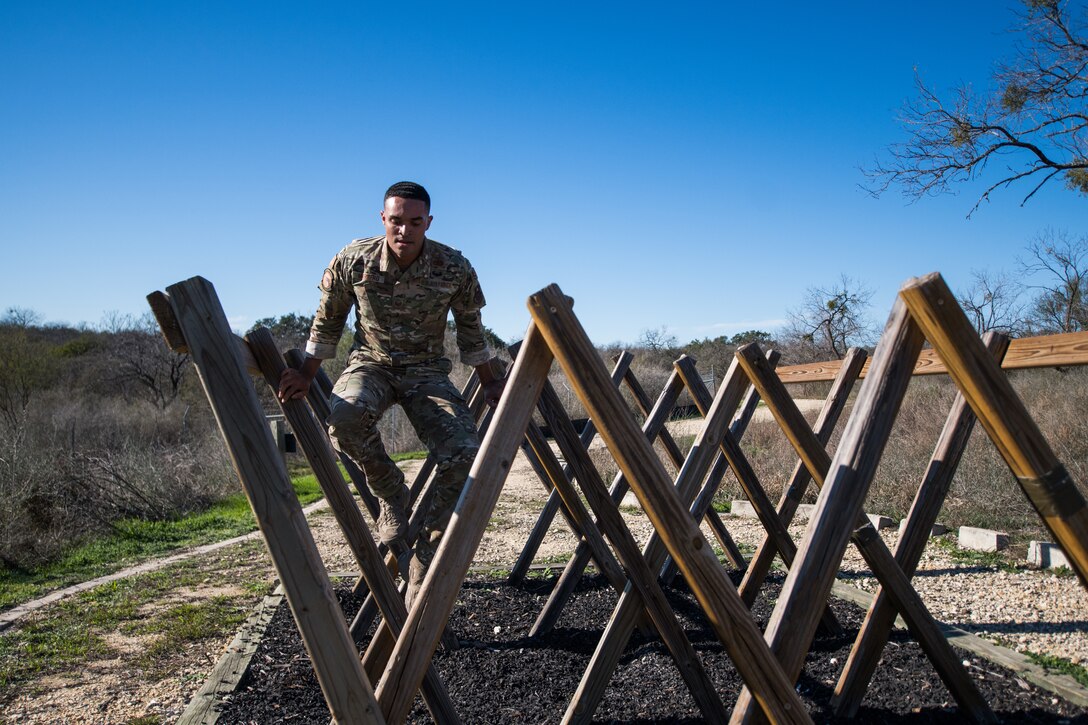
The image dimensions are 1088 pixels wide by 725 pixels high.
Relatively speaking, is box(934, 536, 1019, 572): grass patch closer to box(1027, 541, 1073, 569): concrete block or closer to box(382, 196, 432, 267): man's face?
box(1027, 541, 1073, 569): concrete block

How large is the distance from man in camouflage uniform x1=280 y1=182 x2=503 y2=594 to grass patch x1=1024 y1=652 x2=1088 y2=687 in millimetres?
2812

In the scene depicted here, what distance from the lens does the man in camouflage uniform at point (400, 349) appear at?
11.0ft

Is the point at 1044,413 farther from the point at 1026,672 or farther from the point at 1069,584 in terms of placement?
the point at 1026,672

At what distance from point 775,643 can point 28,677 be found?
13.7 ft

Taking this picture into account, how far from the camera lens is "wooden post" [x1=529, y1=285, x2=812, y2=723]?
1.82 meters

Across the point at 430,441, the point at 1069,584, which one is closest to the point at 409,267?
the point at 430,441

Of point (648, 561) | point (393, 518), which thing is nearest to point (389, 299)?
point (393, 518)

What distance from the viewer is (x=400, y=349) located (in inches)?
143

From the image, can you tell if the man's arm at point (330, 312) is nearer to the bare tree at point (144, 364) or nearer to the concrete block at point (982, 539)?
the concrete block at point (982, 539)

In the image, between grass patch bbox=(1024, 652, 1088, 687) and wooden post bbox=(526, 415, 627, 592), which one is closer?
grass patch bbox=(1024, 652, 1088, 687)

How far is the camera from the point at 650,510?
1.84 metres

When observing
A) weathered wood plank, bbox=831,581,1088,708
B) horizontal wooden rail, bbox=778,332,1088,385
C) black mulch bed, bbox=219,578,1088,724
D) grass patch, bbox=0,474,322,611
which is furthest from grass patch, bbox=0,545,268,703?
horizontal wooden rail, bbox=778,332,1088,385

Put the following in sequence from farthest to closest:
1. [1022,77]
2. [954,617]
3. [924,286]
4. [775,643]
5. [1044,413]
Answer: [1022,77]
[1044,413]
[954,617]
[775,643]
[924,286]

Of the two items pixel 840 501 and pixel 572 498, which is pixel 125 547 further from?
pixel 840 501
